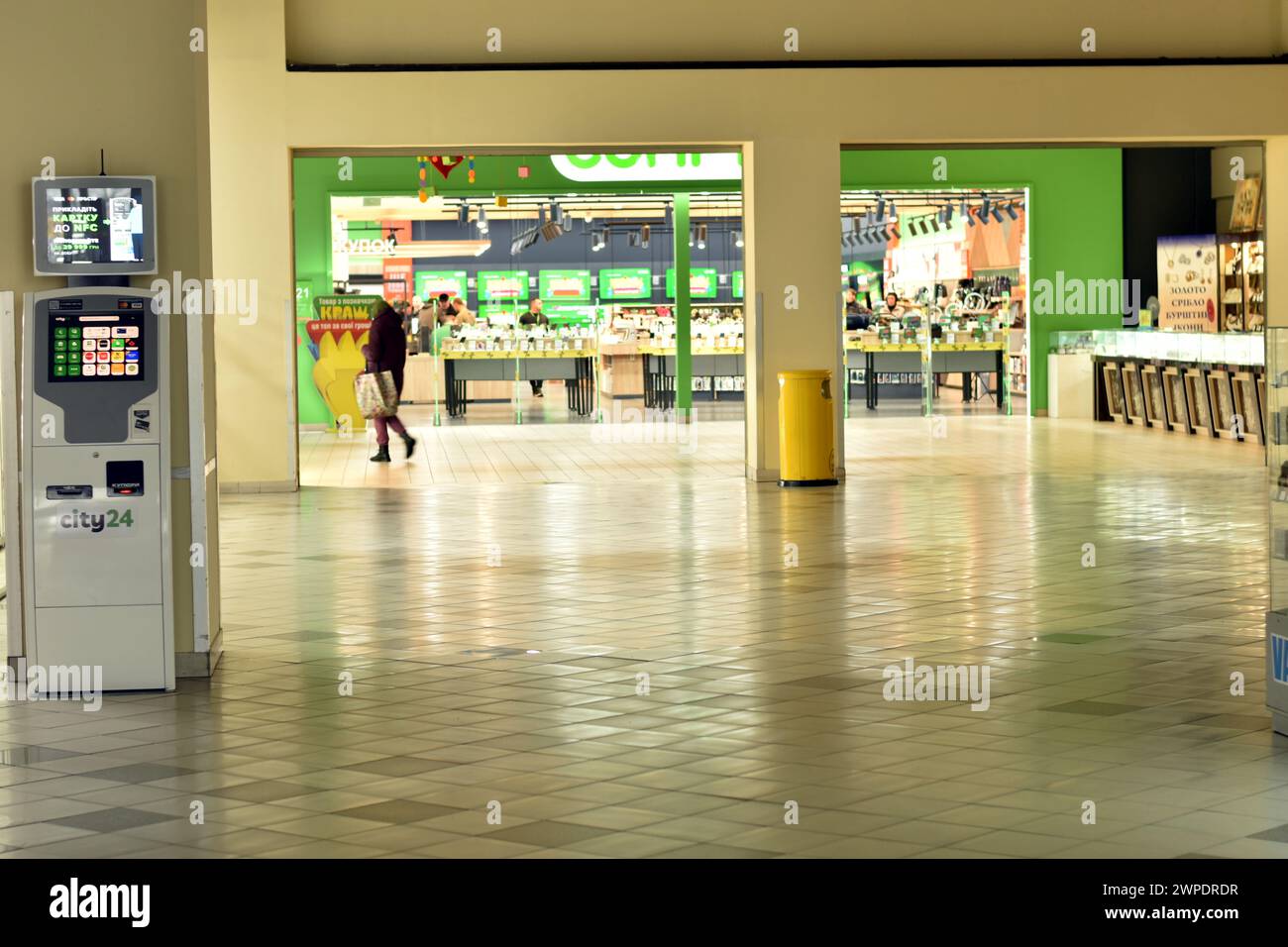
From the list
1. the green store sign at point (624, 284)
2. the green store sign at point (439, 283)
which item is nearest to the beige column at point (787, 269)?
the green store sign at point (439, 283)

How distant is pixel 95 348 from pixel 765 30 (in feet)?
Answer: 28.8

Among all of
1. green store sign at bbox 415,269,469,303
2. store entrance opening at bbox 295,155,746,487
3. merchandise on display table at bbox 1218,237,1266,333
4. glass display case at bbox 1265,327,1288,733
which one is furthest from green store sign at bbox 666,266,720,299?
glass display case at bbox 1265,327,1288,733

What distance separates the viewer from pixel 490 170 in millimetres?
20484

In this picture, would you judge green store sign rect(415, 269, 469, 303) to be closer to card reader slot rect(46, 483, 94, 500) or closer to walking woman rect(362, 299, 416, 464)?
walking woman rect(362, 299, 416, 464)

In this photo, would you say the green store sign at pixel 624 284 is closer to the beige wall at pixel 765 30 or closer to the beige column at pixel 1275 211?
the beige wall at pixel 765 30

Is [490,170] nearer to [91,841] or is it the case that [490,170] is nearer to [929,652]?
[929,652]

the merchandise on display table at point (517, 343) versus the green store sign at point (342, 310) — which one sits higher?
the green store sign at point (342, 310)

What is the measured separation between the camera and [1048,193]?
843 inches

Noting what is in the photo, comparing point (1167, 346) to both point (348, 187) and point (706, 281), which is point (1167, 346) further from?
point (348, 187)

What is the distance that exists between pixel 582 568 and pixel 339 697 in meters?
3.28

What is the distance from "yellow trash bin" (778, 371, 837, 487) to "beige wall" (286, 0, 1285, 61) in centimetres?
270

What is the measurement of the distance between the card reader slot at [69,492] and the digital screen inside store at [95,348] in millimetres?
371

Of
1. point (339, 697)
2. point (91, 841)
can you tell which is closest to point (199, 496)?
point (339, 697)

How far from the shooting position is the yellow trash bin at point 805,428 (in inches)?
520
